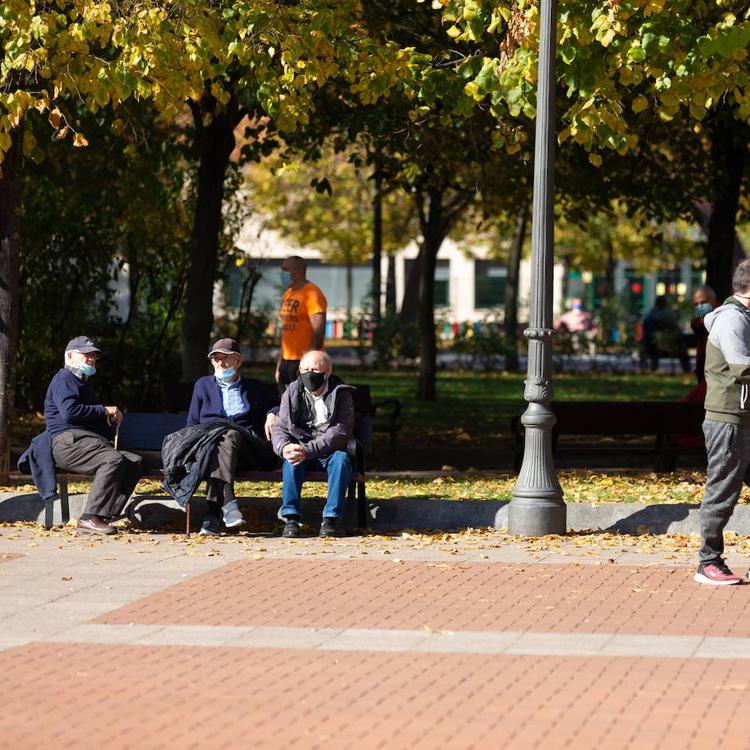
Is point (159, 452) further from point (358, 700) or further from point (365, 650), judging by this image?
point (358, 700)

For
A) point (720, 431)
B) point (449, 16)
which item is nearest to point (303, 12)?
point (449, 16)

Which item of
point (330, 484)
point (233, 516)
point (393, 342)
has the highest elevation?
point (393, 342)

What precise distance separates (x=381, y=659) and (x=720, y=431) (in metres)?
2.94

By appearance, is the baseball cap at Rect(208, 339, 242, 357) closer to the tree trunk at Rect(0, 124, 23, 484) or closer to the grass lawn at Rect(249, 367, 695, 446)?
Result: the tree trunk at Rect(0, 124, 23, 484)

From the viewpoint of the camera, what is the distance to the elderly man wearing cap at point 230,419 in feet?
37.7

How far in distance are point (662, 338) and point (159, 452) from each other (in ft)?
80.5

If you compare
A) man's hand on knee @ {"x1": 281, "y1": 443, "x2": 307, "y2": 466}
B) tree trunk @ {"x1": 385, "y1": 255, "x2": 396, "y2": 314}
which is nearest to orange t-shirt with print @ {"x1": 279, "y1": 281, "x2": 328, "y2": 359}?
man's hand on knee @ {"x1": 281, "y1": 443, "x2": 307, "y2": 466}

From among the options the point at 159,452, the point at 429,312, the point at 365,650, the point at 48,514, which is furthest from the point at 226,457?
the point at 429,312

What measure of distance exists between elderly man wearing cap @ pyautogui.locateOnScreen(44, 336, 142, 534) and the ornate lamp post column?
261cm

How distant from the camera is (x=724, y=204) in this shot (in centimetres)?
2034

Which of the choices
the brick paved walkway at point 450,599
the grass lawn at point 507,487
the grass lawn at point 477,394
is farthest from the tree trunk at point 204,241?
the brick paved walkway at point 450,599

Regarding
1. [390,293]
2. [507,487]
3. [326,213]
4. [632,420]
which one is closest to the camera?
[507,487]

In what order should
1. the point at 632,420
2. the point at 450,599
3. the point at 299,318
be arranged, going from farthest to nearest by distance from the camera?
1. the point at 299,318
2. the point at 632,420
3. the point at 450,599

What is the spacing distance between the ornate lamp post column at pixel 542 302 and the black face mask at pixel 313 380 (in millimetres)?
1397
